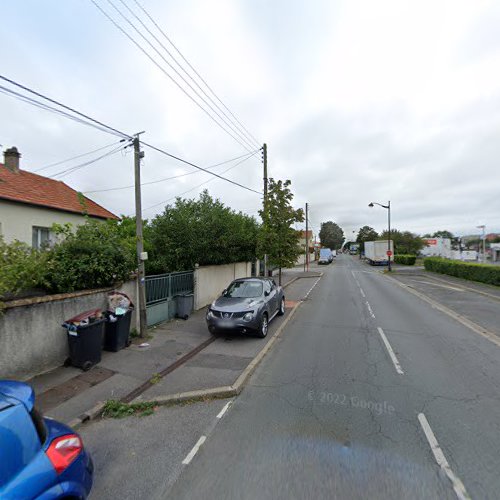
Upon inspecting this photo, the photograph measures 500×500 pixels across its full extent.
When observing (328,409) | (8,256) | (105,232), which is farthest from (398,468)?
(105,232)

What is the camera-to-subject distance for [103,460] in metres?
3.24

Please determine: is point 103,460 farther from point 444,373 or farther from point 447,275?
point 447,275

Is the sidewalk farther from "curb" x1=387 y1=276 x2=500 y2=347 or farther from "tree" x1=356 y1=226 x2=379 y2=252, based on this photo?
"tree" x1=356 y1=226 x2=379 y2=252

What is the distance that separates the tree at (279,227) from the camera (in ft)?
46.5

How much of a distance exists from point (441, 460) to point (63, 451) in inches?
147

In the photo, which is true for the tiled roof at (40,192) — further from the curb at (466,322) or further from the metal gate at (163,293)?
the curb at (466,322)

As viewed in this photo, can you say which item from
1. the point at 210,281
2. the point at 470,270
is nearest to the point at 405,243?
the point at 470,270

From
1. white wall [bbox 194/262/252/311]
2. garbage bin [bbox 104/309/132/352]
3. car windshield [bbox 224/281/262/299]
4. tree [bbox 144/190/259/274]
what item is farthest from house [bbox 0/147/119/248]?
car windshield [bbox 224/281/262/299]

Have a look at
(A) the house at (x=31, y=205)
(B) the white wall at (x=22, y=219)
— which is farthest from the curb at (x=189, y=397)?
(B) the white wall at (x=22, y=219)

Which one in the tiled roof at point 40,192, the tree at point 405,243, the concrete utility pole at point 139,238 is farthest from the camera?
the tree at point 405,243

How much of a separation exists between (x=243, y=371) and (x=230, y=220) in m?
7.41

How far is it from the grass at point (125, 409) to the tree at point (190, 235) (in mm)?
6636

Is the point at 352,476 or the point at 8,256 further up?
the point at 8,256

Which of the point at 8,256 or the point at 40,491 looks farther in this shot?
the point at 8,256
